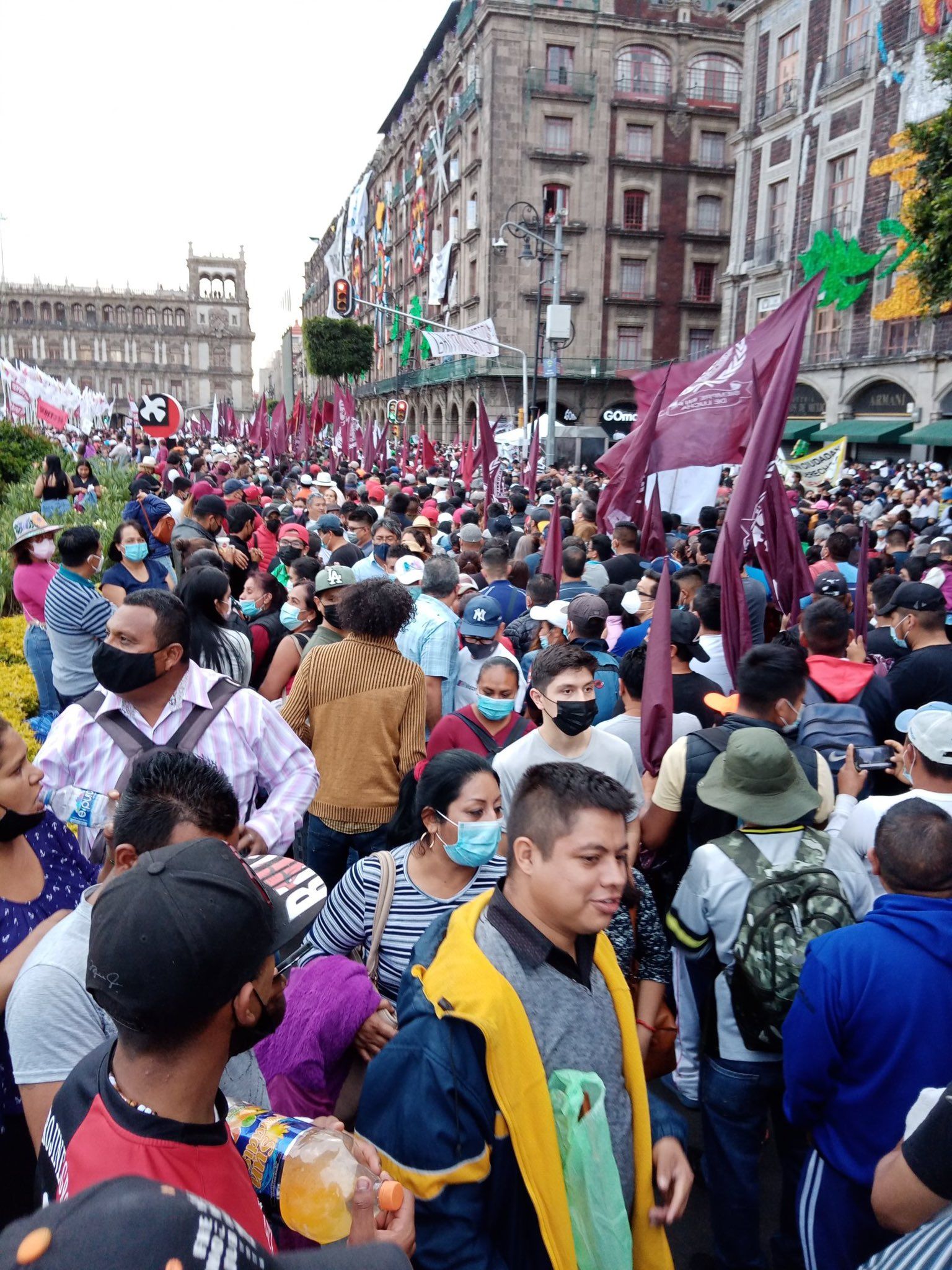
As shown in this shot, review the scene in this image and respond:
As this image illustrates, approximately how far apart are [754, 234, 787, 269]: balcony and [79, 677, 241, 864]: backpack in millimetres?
30543

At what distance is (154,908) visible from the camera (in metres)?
1.29

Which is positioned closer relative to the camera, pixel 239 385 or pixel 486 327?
pixel 486 327

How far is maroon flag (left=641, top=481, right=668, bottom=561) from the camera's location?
23.6 feet

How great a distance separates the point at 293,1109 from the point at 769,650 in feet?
6.99

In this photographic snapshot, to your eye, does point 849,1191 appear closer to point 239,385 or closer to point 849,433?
point 849,433

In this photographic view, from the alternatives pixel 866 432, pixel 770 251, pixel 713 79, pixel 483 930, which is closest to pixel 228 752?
pixel 483 930

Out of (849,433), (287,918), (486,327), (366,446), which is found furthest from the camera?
(849,433)

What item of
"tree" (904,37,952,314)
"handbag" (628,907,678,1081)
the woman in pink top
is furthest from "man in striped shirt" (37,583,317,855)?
"tree" (904,37,952,314)

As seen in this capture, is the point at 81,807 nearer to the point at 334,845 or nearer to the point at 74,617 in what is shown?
the point at 334,845

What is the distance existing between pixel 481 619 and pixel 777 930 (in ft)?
8.04

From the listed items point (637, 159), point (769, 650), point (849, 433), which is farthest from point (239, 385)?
point (769, 650)

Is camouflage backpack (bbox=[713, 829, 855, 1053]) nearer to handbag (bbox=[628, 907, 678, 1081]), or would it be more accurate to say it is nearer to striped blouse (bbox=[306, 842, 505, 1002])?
handbag (bbox=[628, 907, 678, 1081])

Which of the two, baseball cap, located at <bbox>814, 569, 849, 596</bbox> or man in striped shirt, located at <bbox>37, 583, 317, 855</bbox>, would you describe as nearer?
man in striped shirt, located at <bbox>37, 583, 317, 855</bbox>

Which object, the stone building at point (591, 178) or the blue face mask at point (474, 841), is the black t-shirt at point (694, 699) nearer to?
the blue face mask at point (474, 841)
